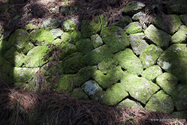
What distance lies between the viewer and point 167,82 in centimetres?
191

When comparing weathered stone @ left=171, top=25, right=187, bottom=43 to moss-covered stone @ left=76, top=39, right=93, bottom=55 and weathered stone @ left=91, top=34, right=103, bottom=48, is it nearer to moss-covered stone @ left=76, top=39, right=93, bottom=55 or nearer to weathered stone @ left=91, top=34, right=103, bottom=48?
weathered stone @ left=91, top=34, right=103, bottom=48

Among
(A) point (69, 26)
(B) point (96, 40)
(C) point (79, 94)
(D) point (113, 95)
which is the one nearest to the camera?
(D) point (113, 95)

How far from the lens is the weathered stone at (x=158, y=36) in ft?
7.08

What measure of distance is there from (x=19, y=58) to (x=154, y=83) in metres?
2.78

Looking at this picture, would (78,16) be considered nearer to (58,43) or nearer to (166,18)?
(58,43)

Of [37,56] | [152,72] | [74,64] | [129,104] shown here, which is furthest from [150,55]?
[37,56]

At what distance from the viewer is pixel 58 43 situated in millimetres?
2646

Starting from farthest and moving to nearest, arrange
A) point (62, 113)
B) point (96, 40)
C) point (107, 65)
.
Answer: point (96, 40), point (107, 65), point (62, 113)

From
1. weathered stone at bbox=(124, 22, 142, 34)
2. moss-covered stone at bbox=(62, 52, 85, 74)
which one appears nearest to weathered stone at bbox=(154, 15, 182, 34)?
weathered stone at bbox=(124, 22, 142, 34)

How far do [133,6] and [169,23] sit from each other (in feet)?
2.45

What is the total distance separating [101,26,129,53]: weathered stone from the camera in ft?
7.70

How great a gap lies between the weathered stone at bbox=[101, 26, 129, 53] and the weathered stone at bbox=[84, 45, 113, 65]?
100 millimetres

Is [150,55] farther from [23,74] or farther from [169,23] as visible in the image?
[23,74]

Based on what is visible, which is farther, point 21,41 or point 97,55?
point 21,41
